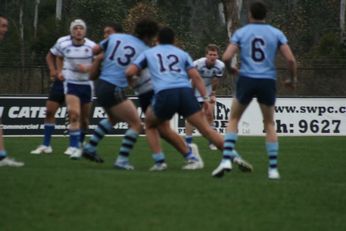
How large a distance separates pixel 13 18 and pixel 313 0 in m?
21.0

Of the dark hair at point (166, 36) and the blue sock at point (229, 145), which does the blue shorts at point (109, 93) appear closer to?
the dark hair at point (166, 36)

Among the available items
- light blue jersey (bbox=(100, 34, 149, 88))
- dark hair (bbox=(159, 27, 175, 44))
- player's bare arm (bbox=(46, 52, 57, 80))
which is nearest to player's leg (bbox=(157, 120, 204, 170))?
light blue jersey (bbox=(100, 34, 149, 88))

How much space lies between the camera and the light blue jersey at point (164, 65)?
12.1 m

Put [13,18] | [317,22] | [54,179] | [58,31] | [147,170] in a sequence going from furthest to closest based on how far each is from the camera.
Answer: [13,18], [317,22], [58,31], [147,170], [54,179]

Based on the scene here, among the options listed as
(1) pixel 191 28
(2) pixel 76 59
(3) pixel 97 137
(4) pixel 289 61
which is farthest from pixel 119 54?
(1) pixel 191 28

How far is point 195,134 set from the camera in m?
29.2

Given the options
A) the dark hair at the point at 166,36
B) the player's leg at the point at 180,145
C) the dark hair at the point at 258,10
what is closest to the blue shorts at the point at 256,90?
the dark hair at the point at 258,10

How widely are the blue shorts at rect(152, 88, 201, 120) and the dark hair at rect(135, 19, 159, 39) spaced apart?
1.18m

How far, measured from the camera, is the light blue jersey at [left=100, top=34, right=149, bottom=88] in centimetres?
1302

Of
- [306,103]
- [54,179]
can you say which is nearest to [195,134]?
[306,103]

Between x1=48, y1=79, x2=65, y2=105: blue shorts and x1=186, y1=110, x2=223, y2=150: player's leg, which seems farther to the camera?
x1=48, y1=79, x2=65, y2=105: blue shorts

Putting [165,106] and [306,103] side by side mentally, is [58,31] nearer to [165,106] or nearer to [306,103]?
[306,103]

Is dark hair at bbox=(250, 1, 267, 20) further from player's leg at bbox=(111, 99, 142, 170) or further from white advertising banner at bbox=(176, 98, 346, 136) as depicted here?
white advertising banner at bbox=(176, 98, 346, 136)

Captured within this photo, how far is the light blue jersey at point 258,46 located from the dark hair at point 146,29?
168 centimetres
